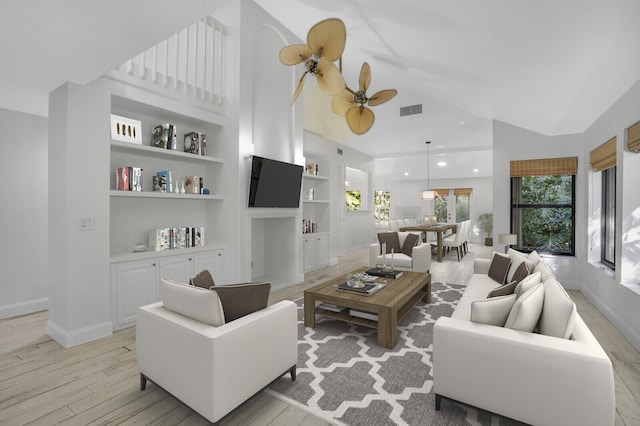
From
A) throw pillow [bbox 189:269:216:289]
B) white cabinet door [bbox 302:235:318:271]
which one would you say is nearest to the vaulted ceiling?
throw pillow [bbox 189:269:216:289]

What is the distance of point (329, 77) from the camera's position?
106 inches

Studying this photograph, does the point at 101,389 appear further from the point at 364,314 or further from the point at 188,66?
the point at 188,66

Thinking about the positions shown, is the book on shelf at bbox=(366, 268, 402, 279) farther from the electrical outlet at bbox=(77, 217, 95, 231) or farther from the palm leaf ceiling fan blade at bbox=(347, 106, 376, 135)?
the electrical outlet at bbox=(77, 217, 95, 231)

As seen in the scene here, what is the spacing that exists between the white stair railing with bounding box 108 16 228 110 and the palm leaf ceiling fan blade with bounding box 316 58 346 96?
188 centimetres

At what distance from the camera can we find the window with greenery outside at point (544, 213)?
484cm

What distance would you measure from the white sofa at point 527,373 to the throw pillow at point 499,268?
1.67 m

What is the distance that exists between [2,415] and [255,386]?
1.55 m

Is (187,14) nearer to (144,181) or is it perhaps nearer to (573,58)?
(144,181)

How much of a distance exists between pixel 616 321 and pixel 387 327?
8.17 ft

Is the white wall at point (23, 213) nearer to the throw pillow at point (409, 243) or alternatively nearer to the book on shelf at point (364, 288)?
the book on shelf at point (364, 288)

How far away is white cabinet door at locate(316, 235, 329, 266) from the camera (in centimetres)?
621

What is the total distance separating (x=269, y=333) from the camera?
189 centimetres

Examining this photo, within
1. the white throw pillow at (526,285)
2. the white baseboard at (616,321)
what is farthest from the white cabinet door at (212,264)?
the white baseboard at (616,321)

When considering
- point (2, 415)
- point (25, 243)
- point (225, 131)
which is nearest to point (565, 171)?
point (225, 131)
